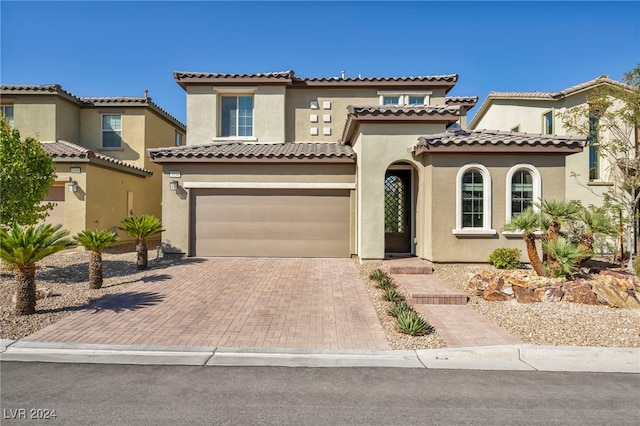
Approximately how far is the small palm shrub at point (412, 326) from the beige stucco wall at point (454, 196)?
15.7 ft

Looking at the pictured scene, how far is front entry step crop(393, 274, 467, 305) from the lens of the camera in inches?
306

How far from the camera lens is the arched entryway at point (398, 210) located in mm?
12648

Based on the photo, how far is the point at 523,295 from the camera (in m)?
Answer: 7.65

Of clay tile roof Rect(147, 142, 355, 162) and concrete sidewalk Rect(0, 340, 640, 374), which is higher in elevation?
clay tile roof Rect(147, 142, 355, 162)

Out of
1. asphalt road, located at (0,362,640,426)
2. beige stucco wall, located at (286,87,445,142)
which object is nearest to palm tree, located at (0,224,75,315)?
asphalt road, located at (0,362,640,426)

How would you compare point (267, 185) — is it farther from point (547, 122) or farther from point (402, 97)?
point (547, 122)

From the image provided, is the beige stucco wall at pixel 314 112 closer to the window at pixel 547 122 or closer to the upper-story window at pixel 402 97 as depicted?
the upper-story window at pixel 402 97

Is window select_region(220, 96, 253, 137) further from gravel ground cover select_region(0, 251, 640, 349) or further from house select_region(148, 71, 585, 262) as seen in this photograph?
gravel ground cover select_region(0, 251, 640, 349)

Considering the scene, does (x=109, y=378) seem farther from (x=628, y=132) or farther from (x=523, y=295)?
(x=628, y=132)

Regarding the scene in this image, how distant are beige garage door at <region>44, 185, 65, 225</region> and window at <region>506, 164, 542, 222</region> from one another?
16.9 metres

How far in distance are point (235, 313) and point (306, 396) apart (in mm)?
3277

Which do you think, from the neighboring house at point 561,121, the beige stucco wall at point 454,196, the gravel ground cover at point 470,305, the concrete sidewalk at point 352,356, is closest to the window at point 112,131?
the gravel ground cover at point 470,305

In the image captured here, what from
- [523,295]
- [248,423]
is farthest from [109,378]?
[523,295]

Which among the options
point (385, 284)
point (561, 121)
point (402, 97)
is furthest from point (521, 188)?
point (402, 97)
